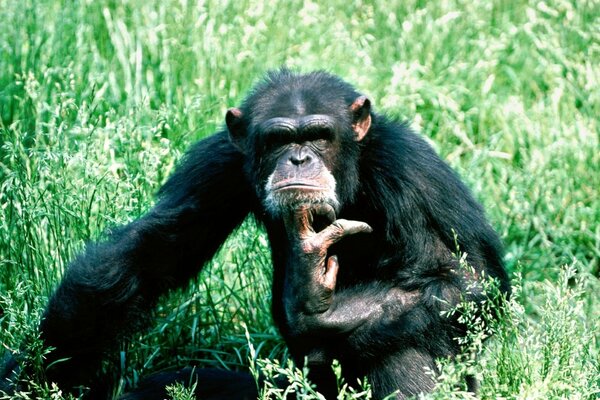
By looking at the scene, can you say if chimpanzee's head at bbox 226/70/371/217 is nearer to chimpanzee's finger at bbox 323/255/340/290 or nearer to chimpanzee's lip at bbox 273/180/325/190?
chimpanzee's lip at bbox 273/180/325/190

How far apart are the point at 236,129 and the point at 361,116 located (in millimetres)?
825

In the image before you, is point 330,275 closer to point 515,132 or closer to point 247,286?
point 247,286

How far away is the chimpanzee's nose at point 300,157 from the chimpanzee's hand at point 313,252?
0.29 meters

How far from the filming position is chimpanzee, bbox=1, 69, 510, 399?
6.59m

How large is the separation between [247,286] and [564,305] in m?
3.12

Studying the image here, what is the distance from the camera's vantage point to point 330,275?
6648mm

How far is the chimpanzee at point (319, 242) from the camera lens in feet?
21.6

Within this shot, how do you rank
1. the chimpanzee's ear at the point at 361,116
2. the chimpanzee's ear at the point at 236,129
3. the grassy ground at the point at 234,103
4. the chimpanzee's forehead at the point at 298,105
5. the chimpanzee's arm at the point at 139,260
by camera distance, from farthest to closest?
the grassy ground at the point at 234,103 → the chimpanzee's arm at the point at 139,260 → the chimpanzee's ear at the point at 236,129 → the chimpanzee's ear at the point at 361,116 → the chimpanzee's forehead at the point at 298,105

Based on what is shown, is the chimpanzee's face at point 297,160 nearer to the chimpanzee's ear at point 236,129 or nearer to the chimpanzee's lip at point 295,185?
the chimpanzee's lip at point 295,185

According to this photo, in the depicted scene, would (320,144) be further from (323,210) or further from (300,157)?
(323,210)

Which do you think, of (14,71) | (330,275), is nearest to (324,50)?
(14,71)

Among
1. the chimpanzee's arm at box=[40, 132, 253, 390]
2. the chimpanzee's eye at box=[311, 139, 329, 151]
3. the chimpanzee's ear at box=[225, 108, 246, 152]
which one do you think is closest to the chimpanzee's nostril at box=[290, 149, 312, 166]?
the chimpanzee's eye at box=[311, 139, 329, 151]

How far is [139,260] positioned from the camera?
23.8 feet

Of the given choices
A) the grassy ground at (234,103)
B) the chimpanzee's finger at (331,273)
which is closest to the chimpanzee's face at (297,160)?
the chimpanzee's finger at (331,273)
